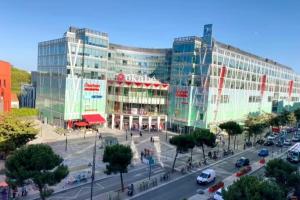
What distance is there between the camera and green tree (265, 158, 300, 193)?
103 ft

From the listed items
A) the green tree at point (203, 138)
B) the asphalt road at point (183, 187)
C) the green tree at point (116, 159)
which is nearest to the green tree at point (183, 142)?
the green tree at point (203, 138)

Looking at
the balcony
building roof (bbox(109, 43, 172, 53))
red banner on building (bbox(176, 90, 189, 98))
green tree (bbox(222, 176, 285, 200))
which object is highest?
building roof (bbox(109, 43, 172, 53))

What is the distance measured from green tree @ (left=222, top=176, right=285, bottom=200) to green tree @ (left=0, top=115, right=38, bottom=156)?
26.8 m

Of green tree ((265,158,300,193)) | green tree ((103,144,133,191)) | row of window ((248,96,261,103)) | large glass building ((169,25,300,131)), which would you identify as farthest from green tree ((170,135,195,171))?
row of window ((248,96,261,103))

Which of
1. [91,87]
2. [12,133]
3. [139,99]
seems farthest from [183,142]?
[91,87]

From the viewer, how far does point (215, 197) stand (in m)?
33.4

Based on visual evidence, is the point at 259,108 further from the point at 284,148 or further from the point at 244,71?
the point at 284,148

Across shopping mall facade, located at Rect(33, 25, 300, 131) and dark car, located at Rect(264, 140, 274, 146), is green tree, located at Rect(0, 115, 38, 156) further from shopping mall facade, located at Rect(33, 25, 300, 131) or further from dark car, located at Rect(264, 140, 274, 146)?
dark car, located at Rect(264, 140, 274, 146)

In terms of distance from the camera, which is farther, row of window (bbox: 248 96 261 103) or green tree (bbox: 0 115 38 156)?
row of window (bbox: 248 96 261 103)

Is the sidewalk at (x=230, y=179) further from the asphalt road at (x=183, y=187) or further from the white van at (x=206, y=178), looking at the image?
the white van at (x=206, y=178)

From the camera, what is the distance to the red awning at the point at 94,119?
7109 centimetres

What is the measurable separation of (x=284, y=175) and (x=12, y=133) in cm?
3288

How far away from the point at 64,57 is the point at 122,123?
2282 centimetres

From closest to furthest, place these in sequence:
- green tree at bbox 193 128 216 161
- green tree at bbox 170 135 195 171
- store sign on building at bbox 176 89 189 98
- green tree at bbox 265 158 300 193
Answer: green tree at bbox 265 158 300 193 < green tree at bbox 170 135 195 171 < green tree at bbox 193 128 216 161 < store sign on building at bbox 176 89 189 98
